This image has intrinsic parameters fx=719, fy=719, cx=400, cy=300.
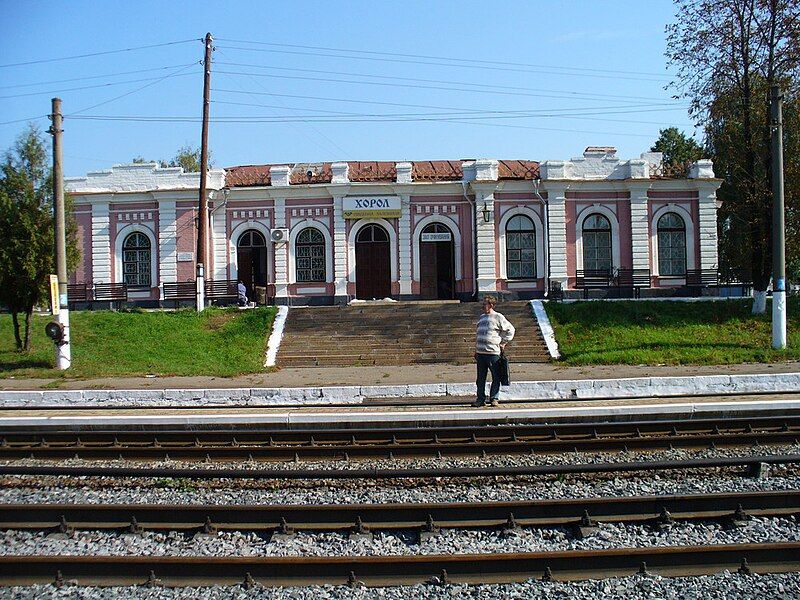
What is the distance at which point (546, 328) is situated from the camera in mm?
23469

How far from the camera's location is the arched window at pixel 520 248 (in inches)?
1196

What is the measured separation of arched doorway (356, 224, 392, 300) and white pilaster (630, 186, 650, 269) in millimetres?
10343

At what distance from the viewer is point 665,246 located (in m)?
30.5

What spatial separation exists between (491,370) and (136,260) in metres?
22.2

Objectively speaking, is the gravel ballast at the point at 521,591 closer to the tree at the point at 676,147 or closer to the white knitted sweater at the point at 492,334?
the white knitted sweater at the point at 492,334

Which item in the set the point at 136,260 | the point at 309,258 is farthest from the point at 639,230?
the point at 136,260

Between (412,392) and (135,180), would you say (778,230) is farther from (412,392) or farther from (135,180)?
(135,180)

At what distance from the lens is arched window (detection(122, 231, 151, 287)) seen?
31.0 metres

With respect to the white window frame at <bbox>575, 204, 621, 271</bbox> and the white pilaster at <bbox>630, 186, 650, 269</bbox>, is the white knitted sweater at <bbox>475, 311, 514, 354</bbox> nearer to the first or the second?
the white window frame at <bbox>575, 204, 621, 271</bbox>

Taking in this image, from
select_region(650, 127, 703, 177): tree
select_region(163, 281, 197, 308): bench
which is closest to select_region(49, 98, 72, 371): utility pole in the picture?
select_region(163, 281, 197, 308): bench

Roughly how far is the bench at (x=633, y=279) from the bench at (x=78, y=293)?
22.4 metres

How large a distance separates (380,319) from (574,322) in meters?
6.60

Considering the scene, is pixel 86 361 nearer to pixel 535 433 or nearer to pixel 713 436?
pixel 535 433

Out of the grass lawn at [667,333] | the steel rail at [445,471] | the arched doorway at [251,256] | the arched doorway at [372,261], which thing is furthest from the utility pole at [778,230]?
the arched doorway at [251,256]
